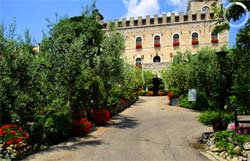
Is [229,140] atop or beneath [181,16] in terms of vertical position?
beneath

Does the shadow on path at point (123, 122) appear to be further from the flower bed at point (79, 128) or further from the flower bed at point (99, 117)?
the flower bed at point (79, 128)

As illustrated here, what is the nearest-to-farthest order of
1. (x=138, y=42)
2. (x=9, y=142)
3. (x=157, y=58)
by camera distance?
(x=9, y=142) < (x=157, y=58) < (x=138, y=42)

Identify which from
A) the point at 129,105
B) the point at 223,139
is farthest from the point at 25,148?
the point at 129,105

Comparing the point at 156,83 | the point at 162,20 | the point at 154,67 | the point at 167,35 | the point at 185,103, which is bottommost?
the point at 185,103

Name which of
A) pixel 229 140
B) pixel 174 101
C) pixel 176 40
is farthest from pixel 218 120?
pixel 176 40

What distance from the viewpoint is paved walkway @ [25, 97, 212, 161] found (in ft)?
Answer: 35.5

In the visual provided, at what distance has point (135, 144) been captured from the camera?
1282cm

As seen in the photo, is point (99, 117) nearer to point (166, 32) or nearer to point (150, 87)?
point (150, 87)

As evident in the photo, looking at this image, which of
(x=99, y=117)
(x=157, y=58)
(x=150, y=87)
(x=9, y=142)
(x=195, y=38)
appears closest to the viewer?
(x=9, y=142)

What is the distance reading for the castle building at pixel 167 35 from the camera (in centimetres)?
5028

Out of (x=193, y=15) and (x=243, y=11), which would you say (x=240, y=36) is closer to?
(x=243, y=11)

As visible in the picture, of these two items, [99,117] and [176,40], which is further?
[176,40]

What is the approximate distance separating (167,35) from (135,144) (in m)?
40.7

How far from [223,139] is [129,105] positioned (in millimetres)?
17126
